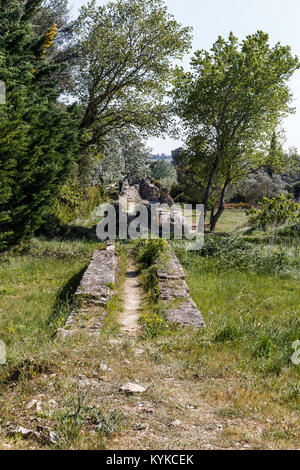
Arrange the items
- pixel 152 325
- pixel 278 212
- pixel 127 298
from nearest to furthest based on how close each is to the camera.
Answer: pixel 152 325 < pixel 127 298 < pixel 278 212

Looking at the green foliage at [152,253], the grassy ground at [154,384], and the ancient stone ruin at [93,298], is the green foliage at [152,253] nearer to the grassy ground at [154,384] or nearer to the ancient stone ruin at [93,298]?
the ancient stone ruin at [93,298]

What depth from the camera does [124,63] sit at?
17703 mm

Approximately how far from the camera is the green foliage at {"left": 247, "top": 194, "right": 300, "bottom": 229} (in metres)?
16.7

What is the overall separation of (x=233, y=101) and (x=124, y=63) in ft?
19.3

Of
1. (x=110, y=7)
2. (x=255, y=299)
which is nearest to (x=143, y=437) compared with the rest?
(x=255, y=299)

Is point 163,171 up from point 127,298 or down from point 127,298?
up

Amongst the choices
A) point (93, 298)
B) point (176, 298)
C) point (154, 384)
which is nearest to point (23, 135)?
point (93, 298)

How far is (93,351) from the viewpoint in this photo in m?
4.91

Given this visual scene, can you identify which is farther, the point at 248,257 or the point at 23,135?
the point at 248,257

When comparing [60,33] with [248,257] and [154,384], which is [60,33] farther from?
[154,384]

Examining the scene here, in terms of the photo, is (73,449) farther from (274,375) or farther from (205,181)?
(205,181)

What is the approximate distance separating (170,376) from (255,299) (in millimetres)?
4891

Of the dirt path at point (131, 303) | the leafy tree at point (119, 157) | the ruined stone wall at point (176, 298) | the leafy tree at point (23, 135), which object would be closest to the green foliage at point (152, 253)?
the dirt path at point (131, 303)

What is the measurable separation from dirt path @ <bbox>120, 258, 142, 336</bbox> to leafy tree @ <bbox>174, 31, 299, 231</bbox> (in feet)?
36.8
